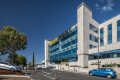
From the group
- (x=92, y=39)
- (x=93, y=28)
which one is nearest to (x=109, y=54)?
(x=92, y=39)

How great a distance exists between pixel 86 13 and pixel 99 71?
24629mm

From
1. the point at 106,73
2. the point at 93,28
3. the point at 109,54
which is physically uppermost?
the point at 93,28

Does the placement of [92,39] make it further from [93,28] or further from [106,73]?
[106,73]

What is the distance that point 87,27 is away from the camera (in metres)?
35.8

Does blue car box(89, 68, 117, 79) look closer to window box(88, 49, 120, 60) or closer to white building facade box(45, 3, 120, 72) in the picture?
white building facade box(45, 3, 120, 72)

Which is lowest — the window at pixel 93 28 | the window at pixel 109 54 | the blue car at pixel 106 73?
the blue car at pixel 106 73

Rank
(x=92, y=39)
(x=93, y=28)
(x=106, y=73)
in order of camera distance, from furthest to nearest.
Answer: (x=93, y=28), (x=92, y=39), (x=106, y=73)

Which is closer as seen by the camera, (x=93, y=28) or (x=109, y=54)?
(x=109, y=54)

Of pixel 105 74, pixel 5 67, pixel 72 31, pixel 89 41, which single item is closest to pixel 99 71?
pixel 105 74

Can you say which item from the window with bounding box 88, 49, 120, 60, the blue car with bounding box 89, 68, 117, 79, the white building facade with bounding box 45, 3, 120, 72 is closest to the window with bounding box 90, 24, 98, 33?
the white building facade with bounding box 45, 3, 120, 72

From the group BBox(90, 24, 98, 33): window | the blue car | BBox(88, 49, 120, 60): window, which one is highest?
BBox(90, 24, 98, 33): window

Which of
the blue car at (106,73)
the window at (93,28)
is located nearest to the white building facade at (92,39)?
the window at (93,28)

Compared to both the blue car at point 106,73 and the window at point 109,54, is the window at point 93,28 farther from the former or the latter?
the blue car at point 106,73

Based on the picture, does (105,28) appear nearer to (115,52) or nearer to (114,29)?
(114,29)
